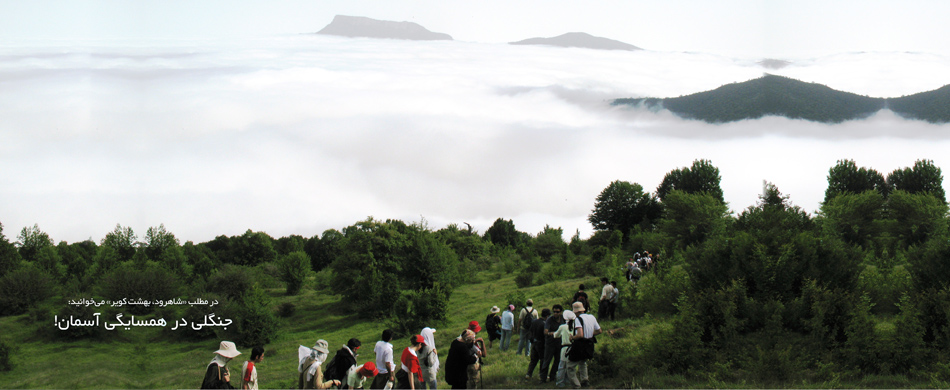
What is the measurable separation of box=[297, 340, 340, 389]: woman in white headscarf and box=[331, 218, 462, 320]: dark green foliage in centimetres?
2988

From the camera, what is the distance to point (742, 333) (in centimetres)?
1573

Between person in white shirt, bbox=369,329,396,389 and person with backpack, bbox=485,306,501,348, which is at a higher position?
person in white shirt, bbox=369,329,396,389

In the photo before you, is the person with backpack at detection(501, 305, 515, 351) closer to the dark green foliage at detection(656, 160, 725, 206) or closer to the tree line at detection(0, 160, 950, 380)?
the tree line at detection(0, 160, 950, 380)

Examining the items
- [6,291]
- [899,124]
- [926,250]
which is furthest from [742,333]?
[899,124]

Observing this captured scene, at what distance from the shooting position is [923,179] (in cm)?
7194

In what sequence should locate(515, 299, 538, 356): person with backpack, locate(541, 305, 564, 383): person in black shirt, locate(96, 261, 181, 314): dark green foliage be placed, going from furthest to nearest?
1. locate(96, 261, 181, 314): dark green foliage
2. locate(515, 299, 538, 356): person with backpack
3. locate(541, 305, 564, 383): person in black shirt

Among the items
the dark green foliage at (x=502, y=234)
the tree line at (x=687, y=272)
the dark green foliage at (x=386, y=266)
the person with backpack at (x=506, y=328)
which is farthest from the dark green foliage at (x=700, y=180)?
the person with backpack at (x=506, y=328)

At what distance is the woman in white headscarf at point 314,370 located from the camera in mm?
9133

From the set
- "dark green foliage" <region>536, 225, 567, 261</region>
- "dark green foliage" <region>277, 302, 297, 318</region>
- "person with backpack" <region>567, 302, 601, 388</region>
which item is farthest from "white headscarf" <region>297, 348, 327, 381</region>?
"dark green foliage" <region>536, 225, 567, 261</region>

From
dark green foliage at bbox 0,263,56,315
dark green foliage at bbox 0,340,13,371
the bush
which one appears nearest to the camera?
the bush

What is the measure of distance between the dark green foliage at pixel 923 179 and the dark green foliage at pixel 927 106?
83646mm

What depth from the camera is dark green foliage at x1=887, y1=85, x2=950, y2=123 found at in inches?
5586

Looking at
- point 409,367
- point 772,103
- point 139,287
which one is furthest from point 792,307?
point 772,103

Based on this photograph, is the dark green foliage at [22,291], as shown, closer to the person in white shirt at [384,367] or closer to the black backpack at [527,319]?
the black backpack at [527,319]
